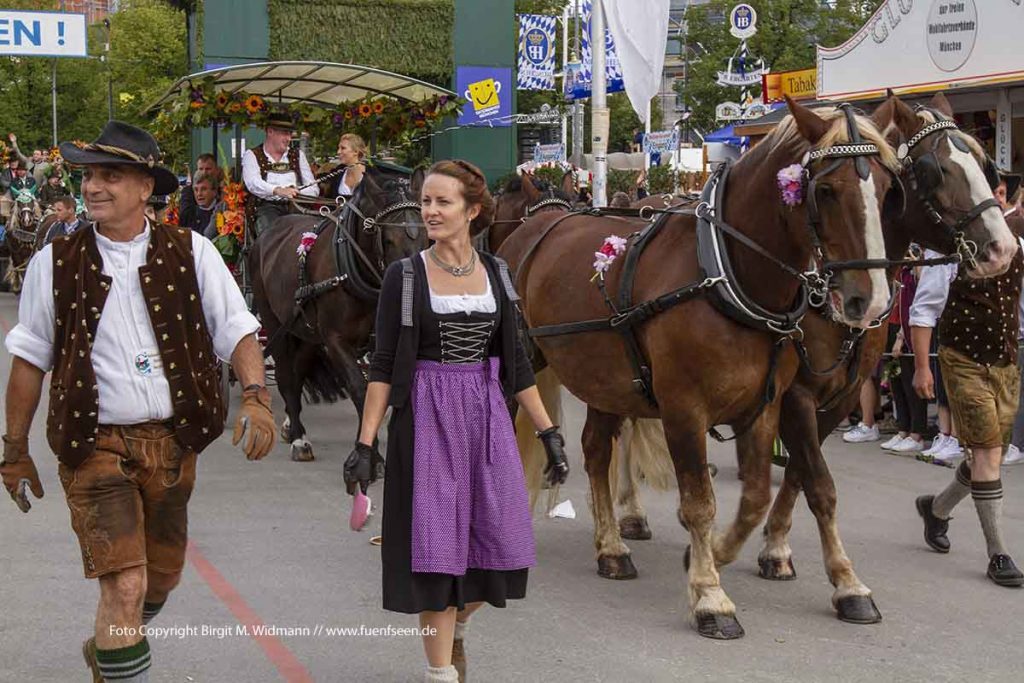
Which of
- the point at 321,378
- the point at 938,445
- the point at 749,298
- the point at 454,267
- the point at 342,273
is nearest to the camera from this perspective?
the point at 454,267

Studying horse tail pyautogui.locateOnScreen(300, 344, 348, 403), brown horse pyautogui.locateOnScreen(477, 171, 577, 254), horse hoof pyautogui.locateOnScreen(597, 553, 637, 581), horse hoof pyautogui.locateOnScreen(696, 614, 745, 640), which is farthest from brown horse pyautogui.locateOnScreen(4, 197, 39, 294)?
horse hoof pyautogui.locateOnScreen(696, 614, 745, 640)

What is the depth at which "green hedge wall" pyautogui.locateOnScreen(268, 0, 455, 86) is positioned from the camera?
2883 cm

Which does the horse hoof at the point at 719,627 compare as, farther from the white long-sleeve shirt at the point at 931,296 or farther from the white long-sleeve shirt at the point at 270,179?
the white long-sleeve shirt at the point at 270,179

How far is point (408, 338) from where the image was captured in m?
4.64

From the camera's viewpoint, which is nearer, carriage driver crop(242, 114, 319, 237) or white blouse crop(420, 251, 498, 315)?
white blouse crop(420, 251, 498, 315)

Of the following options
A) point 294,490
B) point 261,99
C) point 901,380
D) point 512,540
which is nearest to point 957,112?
point 901,380

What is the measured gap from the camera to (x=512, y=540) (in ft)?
15.4

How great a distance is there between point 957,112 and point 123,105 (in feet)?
126

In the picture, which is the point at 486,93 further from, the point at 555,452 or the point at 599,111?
the point at 555,452

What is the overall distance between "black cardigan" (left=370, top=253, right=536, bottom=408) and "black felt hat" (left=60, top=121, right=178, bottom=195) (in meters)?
0.80

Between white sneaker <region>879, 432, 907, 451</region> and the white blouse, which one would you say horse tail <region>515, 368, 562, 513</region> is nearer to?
the white blouse

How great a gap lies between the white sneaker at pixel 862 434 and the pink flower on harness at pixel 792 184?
6167 mm

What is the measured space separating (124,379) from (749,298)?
2.68m

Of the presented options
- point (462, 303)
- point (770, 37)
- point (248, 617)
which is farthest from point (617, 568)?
point (770, 37)
